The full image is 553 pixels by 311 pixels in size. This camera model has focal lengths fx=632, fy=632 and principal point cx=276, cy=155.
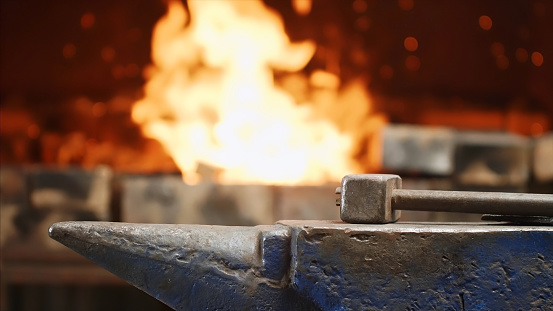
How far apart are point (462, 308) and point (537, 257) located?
15 cm

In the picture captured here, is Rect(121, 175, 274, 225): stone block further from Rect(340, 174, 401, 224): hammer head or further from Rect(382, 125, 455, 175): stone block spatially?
Rect(340, 174, 401, 224): hammer head

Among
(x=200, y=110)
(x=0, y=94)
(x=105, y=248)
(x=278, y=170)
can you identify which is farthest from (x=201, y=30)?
(x=105, y=248)

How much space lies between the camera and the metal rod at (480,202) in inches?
43.1

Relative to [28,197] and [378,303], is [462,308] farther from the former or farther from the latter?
[28,197]

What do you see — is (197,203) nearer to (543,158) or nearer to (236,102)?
(236,102)

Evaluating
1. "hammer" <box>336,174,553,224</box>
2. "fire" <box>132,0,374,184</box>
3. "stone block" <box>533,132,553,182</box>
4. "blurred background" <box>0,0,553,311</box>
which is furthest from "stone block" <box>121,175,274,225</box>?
"hammer" <box>336,174,553,224</box>

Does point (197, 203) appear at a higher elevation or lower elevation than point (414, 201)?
lower

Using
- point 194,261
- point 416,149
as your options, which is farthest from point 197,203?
point 194,261

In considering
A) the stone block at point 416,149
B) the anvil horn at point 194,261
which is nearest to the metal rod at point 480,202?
the anvil horn at point 194,261

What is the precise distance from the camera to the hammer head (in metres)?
1.11

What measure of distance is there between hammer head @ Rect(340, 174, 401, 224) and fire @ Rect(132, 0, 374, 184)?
223 centimetres

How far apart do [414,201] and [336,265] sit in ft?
0.62

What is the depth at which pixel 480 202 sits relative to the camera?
43.8 inches

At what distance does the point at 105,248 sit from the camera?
3.54ft
